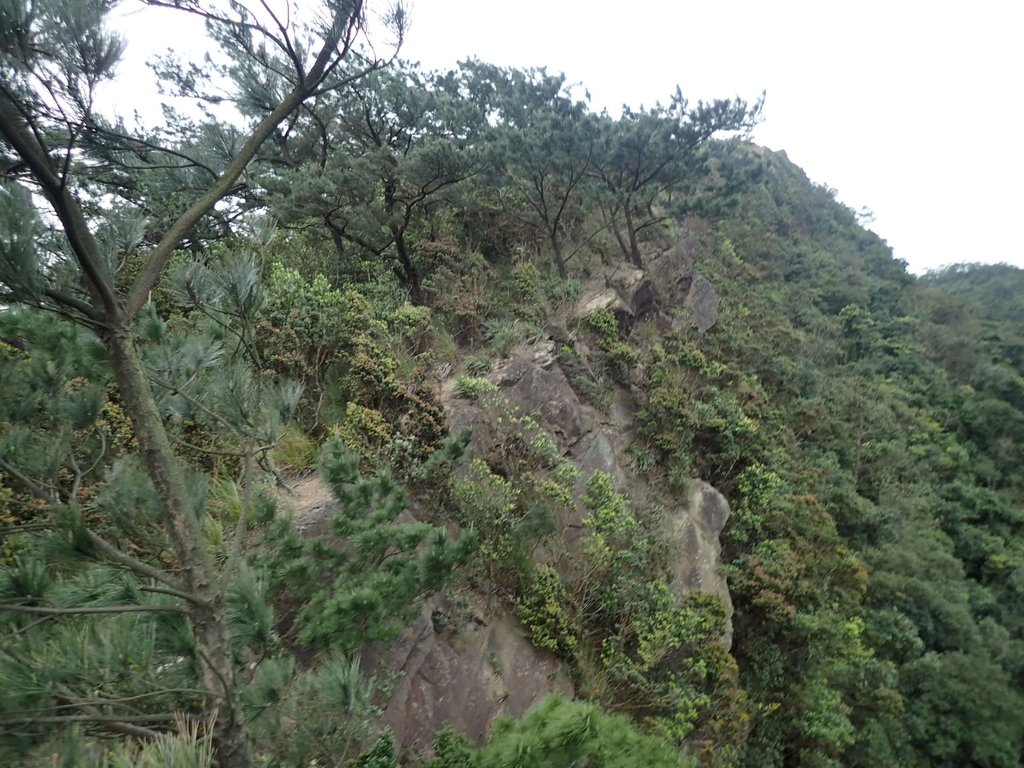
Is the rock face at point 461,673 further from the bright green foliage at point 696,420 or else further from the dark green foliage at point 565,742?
the bright green foliage at point 696,420

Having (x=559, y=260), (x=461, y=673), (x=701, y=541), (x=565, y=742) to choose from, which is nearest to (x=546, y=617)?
(x=461, y=673)

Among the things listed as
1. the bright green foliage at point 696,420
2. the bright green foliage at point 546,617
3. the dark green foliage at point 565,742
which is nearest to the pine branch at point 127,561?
the dark green foliage at point 565,742

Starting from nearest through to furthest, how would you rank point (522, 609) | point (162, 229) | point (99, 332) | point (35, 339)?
point (99, 332)
point (35, 339)
point (522, 609)
point (162, 229)

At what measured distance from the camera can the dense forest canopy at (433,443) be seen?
6.15ft

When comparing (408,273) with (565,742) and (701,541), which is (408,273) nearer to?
(701,541)

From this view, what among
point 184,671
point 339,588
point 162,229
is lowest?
point 184,671

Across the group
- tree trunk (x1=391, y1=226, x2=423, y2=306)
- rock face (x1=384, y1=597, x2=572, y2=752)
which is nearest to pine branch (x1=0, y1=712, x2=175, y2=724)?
rock face (x1=384, y1=597, x2=572, y2=752)

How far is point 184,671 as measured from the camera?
1.95 m

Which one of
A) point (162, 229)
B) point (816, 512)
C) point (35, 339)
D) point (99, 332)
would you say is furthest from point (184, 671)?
point (816, 512)

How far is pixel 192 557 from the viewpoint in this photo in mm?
1945

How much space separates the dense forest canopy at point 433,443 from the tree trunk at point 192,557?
0.01 metres

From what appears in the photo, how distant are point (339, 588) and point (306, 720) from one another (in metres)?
0.61

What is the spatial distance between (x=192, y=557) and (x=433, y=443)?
3670 mm

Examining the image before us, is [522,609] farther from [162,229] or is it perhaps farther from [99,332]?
[162,229]
